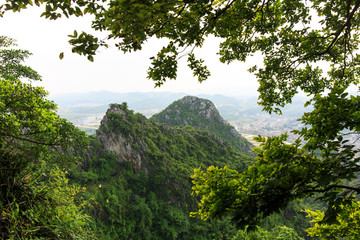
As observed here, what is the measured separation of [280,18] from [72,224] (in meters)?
9.61

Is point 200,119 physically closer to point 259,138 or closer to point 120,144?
point 120,144

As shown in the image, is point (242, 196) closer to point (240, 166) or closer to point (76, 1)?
point (76, 1)

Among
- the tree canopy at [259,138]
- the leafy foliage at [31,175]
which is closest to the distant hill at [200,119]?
the leafy foliage at [31,175]

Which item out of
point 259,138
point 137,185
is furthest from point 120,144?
point 259,138

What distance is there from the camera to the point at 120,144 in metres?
30.2

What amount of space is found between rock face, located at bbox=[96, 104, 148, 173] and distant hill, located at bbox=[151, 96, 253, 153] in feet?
135

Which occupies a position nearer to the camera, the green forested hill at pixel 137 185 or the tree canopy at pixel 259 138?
the tree canopy at pixel 259 138

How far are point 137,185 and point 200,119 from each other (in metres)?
52.8

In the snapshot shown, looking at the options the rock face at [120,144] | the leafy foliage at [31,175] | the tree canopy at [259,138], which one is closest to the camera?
the tree canopy at [259,138]

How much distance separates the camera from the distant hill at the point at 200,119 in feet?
240

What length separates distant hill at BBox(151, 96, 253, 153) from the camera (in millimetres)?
73125

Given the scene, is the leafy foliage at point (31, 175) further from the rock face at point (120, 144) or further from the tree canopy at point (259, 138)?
the rock face at point (120, 144)

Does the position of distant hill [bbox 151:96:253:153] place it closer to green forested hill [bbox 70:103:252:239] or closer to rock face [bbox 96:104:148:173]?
green forested hill [bbox 70:103:252:239]

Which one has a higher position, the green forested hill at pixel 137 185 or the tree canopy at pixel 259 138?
the tree canopy at pixel 259 138
